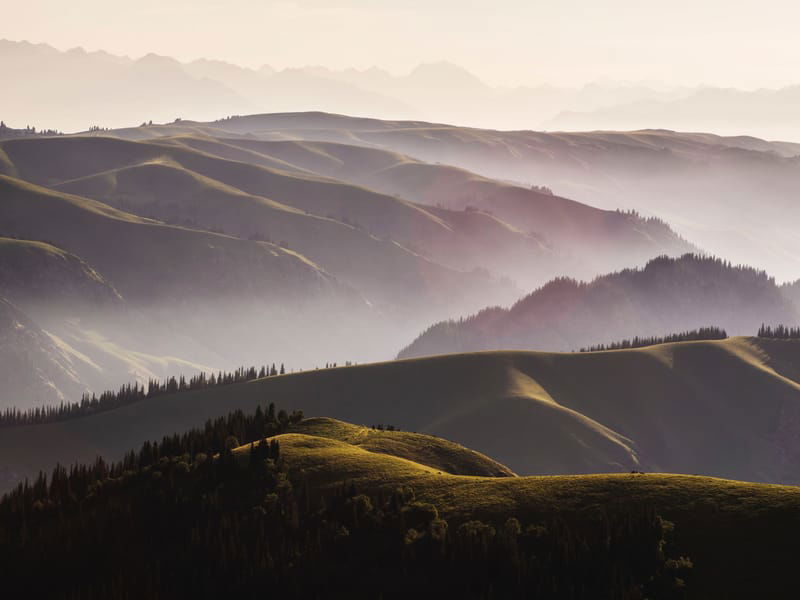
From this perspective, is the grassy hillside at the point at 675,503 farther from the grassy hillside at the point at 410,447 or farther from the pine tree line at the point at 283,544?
the grassy hillside at the point at 410,447

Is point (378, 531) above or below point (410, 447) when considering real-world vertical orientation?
below

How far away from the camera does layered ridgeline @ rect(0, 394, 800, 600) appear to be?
5731cm

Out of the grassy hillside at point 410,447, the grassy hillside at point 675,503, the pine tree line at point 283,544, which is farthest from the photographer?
the grassy hillside at point 410,447

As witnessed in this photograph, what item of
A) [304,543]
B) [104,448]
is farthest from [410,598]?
[104,448]

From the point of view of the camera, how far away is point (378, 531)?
220 ft

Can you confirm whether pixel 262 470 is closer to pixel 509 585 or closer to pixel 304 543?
pixel 304 543

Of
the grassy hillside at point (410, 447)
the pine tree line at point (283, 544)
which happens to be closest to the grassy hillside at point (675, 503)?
the pine tree line at point (283, 544)

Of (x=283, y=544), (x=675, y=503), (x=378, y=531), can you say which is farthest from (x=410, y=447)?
(x=675, y=503)

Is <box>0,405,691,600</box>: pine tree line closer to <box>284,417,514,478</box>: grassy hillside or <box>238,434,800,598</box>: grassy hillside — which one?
<box>238,434,800,598</box>: grassy hillside

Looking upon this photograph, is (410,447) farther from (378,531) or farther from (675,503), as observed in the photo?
(675,503)

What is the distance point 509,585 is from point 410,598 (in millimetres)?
5764

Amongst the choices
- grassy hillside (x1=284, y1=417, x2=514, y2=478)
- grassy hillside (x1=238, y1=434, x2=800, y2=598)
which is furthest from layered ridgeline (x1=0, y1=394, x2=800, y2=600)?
grassy hillside (x1=284, y1=417, x2=514, y2=478)

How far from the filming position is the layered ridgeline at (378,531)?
57.3m

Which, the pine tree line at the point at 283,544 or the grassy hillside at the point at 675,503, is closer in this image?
the grassy hillside at the point at 675,503
